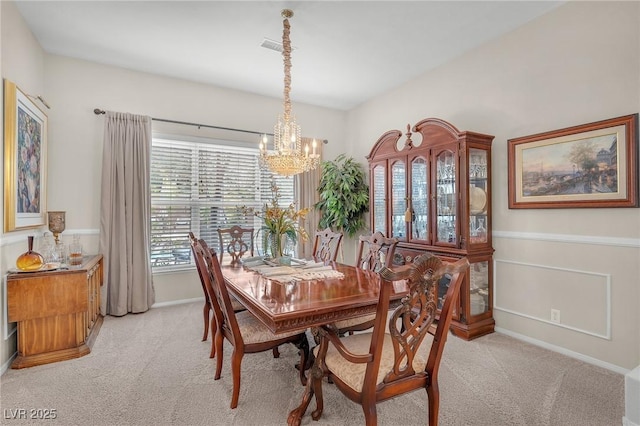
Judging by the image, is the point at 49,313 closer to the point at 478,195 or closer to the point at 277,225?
the point at 277,225

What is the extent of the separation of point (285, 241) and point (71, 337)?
6.53ft

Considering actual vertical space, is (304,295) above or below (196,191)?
below

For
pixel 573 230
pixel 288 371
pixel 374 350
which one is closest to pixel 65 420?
pixel 288 371

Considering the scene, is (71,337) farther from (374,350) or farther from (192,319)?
(374,350)

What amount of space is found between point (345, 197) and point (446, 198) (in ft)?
5.34

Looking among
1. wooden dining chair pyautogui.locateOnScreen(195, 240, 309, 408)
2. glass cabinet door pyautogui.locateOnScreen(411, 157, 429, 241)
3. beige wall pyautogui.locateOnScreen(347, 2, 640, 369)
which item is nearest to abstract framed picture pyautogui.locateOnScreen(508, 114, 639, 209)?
beige wall pyautogui.locateOnScreen(347, 2, 640, 369)

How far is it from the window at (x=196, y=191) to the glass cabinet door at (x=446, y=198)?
226 cm

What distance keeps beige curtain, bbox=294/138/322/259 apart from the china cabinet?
5.23 ft

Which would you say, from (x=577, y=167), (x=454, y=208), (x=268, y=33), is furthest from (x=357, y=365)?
(x=268, y=33)

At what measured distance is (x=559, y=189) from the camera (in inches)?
A: 108

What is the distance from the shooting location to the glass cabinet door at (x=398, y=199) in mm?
3740

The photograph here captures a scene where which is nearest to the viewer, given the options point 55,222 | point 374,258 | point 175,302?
point 374,258

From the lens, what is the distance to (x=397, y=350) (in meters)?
1.47

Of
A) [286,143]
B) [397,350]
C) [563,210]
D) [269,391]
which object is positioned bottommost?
[269,391]
